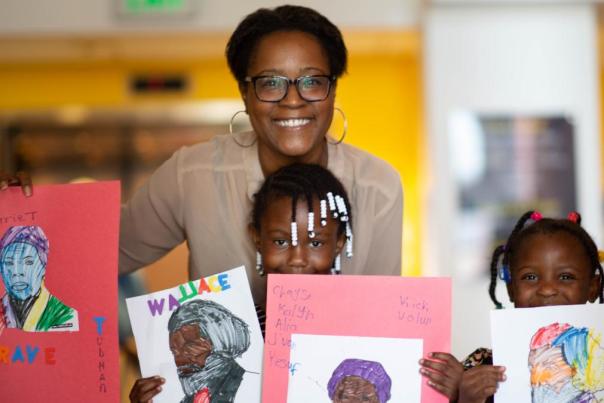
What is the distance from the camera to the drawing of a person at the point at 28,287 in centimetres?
165

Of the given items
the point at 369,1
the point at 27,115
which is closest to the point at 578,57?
the point at 369,1

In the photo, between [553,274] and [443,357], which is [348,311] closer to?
[443,357]

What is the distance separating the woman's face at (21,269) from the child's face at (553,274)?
1.06 metres

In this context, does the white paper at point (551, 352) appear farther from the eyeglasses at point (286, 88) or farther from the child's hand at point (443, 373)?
the eyeglasses at point (286, 88)

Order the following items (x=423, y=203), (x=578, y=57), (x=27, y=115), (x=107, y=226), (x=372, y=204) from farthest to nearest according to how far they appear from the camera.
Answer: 1. (x=27, y=115)
2. (x=423, y=203)
3. (x=578, y=57)
4. (x=372, y=204)
5. (x=107, y=226)

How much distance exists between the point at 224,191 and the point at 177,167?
0.47ft

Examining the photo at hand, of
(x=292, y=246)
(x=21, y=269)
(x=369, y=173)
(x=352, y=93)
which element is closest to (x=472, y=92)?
(x=352, y=93)

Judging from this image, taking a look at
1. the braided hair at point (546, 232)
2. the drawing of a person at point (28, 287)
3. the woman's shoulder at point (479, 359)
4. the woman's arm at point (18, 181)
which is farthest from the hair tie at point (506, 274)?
the woman's arm at point (18, 181)

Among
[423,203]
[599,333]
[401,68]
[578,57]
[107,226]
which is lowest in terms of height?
[599,333]

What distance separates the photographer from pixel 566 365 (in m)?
1.51

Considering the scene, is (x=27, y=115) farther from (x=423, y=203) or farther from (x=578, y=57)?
(x=578, y=57)

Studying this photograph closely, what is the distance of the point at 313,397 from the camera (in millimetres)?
1516

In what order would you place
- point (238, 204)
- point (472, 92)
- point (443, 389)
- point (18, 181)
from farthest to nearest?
1. point (472, 92)
2. point (238, 204)
3. point (18, 181)
4. point (443, 389)

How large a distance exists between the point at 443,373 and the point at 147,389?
0.60 metres
